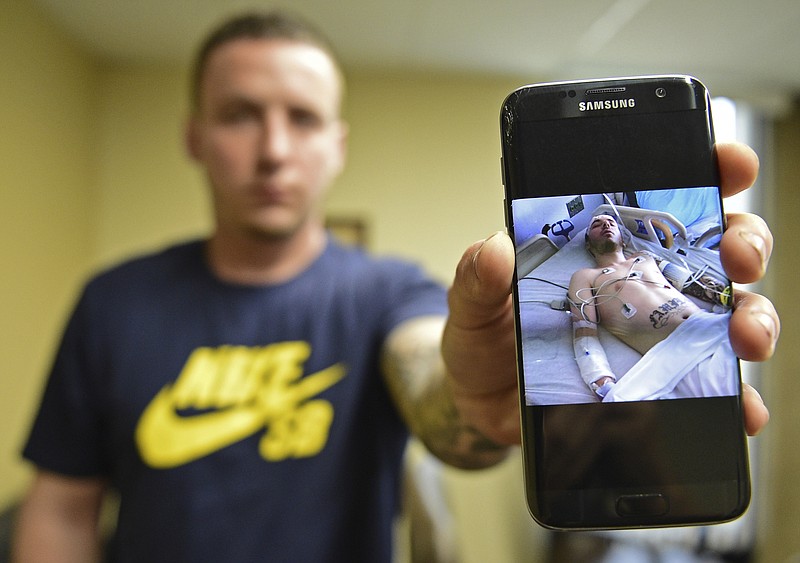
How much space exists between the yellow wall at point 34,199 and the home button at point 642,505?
1723mm

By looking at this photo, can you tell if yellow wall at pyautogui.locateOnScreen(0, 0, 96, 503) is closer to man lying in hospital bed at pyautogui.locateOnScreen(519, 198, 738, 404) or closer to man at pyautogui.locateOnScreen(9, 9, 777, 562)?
man at pyautogui.locateOnScreen(9, 9, 777, 562)

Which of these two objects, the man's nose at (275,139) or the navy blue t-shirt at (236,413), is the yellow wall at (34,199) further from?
the man's nose at (275,139)

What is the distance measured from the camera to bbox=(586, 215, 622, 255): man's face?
325 mm

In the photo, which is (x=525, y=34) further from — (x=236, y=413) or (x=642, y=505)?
(x=642, y=505)

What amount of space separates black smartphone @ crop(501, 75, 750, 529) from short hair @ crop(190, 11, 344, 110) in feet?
1.76

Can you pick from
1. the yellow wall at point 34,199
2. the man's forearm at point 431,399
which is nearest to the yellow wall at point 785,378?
the man's forearm at point 431,399

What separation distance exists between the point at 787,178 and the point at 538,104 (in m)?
0.70

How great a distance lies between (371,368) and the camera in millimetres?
724

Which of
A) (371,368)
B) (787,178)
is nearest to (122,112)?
(371,368)

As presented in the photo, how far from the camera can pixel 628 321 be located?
0.32 m

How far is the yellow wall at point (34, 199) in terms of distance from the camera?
1.59 metres

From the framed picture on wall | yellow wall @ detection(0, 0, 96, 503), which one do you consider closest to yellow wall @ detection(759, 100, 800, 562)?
the framed picture on wall

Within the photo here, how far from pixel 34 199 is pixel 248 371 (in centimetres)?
141

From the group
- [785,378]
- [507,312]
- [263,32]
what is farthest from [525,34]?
[507,312]
